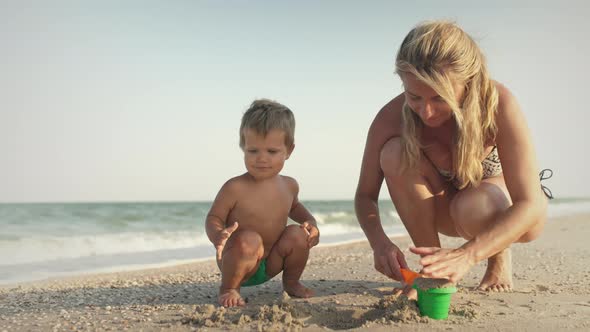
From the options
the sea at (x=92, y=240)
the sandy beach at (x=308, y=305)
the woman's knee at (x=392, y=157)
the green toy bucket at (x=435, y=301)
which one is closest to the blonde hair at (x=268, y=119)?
the woman's knee at (x=392, y=157)

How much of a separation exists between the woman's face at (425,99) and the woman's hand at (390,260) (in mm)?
727

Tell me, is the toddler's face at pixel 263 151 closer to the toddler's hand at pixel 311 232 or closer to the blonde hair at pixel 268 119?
the blonde hair at pixel 268 119

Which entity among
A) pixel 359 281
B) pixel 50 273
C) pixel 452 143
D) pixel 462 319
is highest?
pixel 452 143

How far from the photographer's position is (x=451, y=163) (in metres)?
3.45

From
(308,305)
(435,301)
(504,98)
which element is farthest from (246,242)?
(504,98)

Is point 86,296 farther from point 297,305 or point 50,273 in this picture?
point 50,273

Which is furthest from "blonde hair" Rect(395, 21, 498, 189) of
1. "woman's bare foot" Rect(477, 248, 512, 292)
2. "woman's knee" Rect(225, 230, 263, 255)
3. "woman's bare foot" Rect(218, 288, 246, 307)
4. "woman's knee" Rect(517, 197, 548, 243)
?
"woman's bare foot" Rect(218, 288, 246, 307)

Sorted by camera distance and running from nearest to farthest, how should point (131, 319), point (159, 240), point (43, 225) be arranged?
point (131, 319) → point (159, 240) → point (43, 225)

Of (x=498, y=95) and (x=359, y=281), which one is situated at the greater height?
(x=498, y=95)

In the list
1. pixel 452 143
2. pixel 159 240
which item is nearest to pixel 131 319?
pixel 452 143

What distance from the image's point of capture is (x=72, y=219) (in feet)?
48.9

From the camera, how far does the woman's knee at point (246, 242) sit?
333 cm

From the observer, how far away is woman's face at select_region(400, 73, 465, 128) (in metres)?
2.84

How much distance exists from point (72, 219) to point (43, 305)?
12023mm
